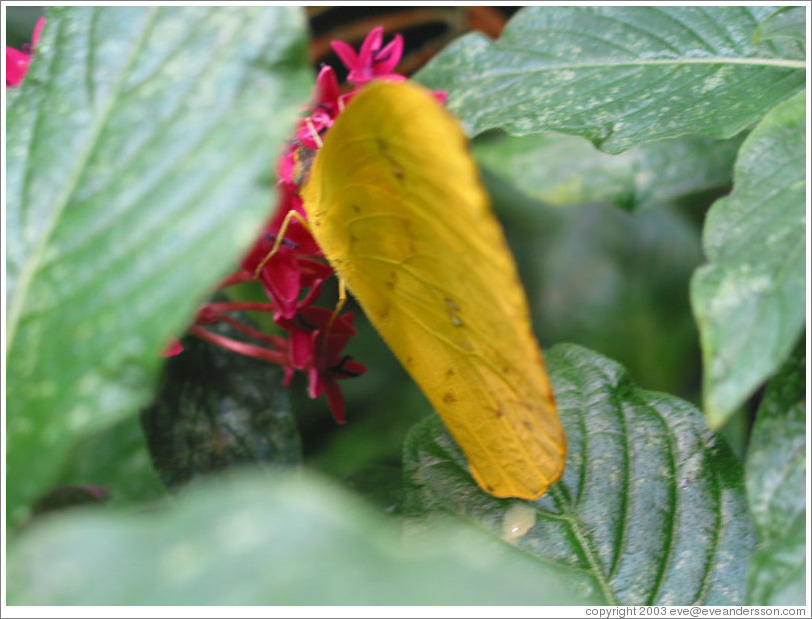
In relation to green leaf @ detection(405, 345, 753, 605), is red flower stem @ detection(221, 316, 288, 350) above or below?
above

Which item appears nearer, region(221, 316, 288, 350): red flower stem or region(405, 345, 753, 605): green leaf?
region(405, 345, 753, 605): green leaf

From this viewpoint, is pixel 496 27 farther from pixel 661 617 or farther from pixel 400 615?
pixel 400 615

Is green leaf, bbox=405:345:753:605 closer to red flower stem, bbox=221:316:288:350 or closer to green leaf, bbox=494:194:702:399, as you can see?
red flower stem, bbox=221:316:288:350

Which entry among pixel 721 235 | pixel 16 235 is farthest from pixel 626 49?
pixel 16 235

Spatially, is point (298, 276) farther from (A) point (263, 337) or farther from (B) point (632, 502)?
(B) point (632, 502)

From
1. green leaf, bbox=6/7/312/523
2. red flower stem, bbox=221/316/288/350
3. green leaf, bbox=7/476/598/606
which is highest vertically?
green leaf, bbox=6/7/312/523

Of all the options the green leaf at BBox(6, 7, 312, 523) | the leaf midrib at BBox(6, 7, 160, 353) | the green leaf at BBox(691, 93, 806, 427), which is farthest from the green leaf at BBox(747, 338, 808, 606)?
the leaf midrib at BBox(6, 7, 160, 353)
